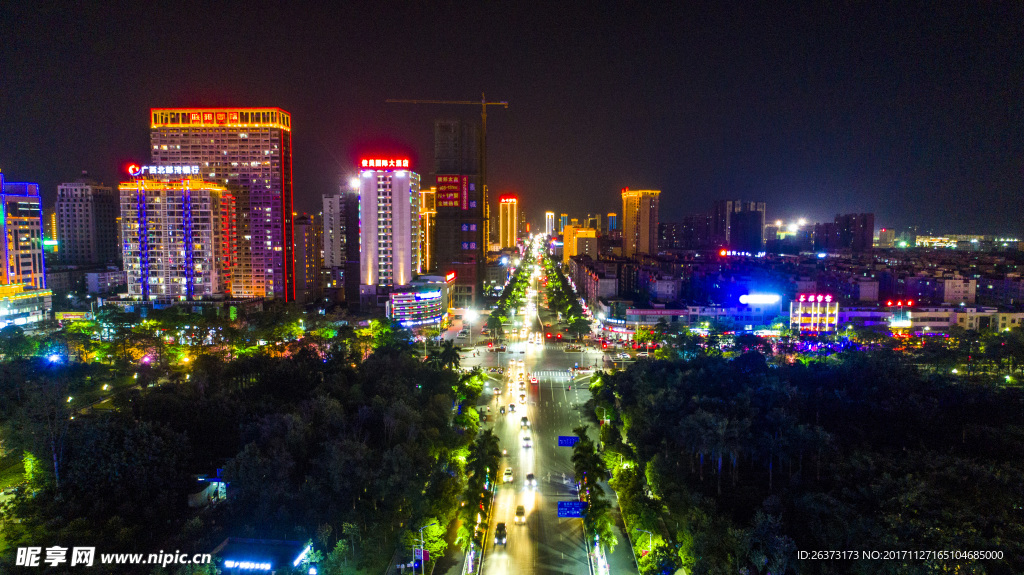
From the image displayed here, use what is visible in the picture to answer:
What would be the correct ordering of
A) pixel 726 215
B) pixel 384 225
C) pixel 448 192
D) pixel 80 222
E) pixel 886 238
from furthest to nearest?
1. pixel 886 238
2. pixel 726 215
3. pixel 448 192
4. pixel 80 222
5. pixel 384 225

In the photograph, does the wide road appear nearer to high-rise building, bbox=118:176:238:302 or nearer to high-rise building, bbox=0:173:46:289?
high-rise building, bbox=118:176:238:302

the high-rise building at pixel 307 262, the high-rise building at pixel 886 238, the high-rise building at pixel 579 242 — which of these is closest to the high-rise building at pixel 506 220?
the high-rise building at pixel 579 242

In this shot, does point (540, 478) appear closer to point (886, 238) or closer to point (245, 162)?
point (245, 162)

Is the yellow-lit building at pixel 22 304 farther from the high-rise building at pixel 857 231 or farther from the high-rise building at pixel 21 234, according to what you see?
the high-rise building at pixel 857 231

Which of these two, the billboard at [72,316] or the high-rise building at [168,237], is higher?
the high-rise building at [168,237]

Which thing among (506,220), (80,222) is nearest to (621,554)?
(80,222)

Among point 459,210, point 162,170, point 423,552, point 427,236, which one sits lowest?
point 423,552
